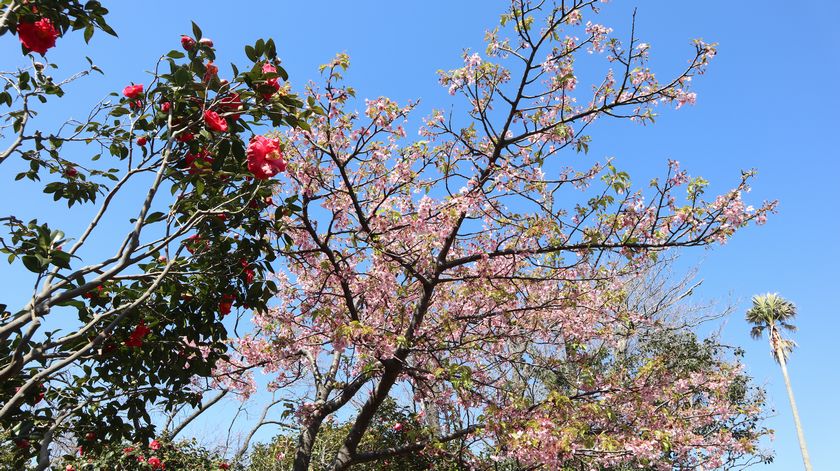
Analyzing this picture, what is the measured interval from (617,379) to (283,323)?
3699 millimetres

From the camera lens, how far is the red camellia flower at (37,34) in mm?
2529

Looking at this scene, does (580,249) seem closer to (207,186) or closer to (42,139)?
(207,186)

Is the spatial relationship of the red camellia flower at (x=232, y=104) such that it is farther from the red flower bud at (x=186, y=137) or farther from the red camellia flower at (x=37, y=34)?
the red camellia flower at (x=37, y=34)

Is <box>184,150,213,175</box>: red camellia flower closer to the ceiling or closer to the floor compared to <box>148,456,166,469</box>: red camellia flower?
closer to the ceiling

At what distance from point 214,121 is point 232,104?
0.97ft

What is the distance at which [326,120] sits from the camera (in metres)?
4.81

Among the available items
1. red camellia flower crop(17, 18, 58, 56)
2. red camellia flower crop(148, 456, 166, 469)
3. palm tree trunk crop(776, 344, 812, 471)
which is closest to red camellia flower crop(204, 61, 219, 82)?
red camellia flower crop(17, 18, 58, 56)

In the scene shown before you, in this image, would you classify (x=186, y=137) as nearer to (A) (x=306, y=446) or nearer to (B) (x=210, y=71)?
(B) (x=210, y=71)

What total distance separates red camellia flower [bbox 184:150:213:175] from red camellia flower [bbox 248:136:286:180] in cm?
48

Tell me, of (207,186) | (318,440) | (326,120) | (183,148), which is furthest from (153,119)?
(318,440)

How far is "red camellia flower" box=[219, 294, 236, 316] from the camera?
3.46 m

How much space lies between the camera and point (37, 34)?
2.55 meters

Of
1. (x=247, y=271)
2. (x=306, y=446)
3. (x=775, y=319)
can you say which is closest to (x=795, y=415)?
(x=775, y=319)

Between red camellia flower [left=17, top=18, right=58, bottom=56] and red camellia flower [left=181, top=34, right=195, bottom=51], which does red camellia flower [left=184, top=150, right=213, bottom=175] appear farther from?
red camellia flower [left=17, top=18, right=58, bottom=56]
